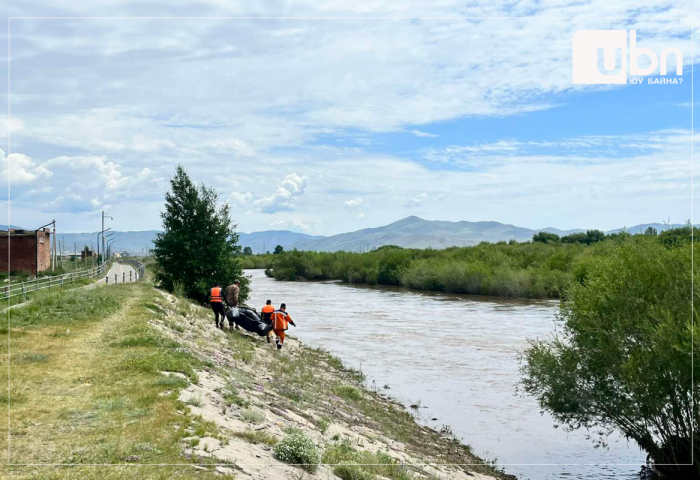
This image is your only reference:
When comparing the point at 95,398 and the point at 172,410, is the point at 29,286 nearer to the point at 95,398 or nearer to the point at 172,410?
the point at 95,398

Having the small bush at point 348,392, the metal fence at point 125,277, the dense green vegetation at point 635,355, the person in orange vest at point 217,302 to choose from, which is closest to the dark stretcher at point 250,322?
the person in orange vest at point 217,302

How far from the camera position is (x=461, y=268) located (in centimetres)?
7244

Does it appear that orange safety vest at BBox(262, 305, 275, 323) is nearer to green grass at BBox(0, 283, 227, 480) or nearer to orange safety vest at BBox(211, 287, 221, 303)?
orange safety vest at BBox(211, 287, 221, 303)

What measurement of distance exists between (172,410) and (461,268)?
6347cm

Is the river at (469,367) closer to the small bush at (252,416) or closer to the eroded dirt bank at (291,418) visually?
the eroded dirt bank at (291,418)

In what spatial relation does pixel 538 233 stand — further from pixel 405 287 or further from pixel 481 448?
pixel 481 448

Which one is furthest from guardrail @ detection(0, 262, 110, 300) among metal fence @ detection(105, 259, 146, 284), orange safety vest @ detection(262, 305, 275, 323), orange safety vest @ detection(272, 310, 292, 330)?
orange safety vest @ detection(272, 310, 292, 330)

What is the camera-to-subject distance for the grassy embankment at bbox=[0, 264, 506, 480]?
29.2 feet

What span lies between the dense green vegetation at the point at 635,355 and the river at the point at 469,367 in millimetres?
1552

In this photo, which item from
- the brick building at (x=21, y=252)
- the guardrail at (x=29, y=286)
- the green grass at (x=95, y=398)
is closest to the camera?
the green grass at (x=95, y=398)

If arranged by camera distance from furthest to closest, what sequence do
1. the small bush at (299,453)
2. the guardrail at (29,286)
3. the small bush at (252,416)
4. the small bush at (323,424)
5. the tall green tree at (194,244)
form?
the tall green tree at (194,244)
the guardrail at (29,286)
the small bush at (323,424)
the small bush at (252,416)
the small bush at (299,453)

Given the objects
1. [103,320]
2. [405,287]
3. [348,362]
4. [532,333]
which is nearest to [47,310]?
[103,320]

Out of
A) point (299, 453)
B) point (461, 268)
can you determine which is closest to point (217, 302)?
point (299, 453)

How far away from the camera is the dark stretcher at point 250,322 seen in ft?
93.6
